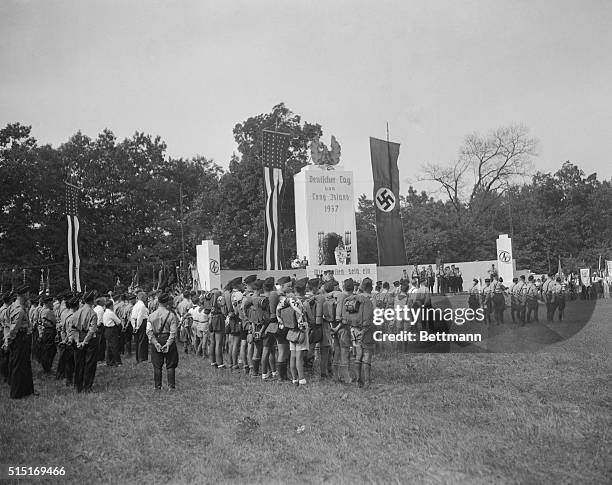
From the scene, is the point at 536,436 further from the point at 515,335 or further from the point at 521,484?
the point at 515,335

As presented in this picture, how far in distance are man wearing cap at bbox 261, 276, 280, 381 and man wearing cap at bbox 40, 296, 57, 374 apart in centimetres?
469

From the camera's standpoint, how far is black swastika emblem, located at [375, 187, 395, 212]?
823 inches

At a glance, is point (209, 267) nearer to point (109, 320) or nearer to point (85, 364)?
point (109, 320)

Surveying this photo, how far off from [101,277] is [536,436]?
35734mm

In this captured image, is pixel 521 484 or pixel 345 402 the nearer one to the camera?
pixel 521 484

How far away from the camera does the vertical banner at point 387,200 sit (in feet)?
68.6

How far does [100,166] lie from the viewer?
1660 inches

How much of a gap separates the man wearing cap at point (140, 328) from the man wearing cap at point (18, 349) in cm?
396

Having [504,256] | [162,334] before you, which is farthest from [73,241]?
[504,256]

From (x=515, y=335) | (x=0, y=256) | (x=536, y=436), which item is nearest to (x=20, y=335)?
(x=536, y=436)

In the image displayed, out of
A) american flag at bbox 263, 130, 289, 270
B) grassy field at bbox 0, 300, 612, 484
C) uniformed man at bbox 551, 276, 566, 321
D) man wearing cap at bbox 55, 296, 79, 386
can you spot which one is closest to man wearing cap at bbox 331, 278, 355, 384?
grassy field at bbox 0, 300, 612, 484

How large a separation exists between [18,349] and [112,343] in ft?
11.5

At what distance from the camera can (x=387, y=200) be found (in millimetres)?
21109

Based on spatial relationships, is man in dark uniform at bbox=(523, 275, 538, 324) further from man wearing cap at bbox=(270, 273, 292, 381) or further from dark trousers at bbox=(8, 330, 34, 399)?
dark trousers at bbox=(8, 330, 34, 399)
